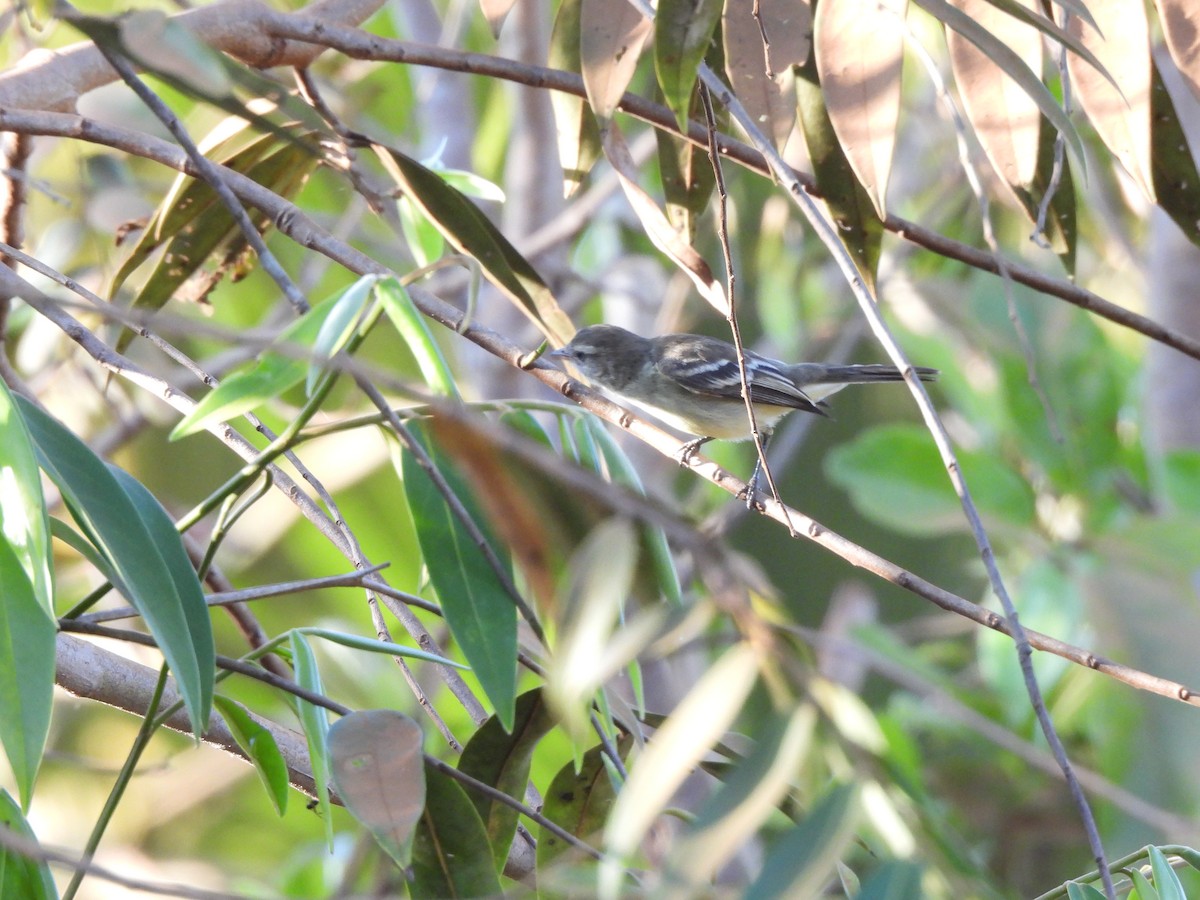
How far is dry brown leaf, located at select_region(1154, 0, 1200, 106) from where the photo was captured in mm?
1966

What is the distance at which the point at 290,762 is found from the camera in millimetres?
1862

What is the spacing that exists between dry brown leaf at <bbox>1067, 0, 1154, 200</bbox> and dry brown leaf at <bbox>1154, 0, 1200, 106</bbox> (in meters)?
0.04

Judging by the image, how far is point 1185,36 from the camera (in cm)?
197

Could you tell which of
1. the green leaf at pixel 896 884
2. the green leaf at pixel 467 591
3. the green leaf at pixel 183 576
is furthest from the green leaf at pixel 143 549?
the green leaf at pixel 896 884

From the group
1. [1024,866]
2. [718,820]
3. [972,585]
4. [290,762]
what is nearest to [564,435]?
[290,762]

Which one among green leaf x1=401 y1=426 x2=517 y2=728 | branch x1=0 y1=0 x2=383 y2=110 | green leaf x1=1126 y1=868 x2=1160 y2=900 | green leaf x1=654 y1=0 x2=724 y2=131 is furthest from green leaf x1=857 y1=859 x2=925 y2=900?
branch x1=0 y1=0 x2=383 y2=110

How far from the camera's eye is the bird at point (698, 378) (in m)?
4.37

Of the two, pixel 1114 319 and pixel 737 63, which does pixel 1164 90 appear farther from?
pixel 737 63

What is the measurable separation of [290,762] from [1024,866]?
15.6 ft

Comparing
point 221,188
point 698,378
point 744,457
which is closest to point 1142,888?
point 221,188

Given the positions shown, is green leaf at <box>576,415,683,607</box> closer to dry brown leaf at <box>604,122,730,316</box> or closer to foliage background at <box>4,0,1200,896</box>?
dry brown leaf at <box>604,122,730,316</box>

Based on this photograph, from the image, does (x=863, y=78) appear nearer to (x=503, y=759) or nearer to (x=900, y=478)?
(x=503, y=759)

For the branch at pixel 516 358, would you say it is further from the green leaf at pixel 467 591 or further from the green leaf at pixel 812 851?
the green leaf at pixel 812 851

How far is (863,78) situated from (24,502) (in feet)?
4.41
